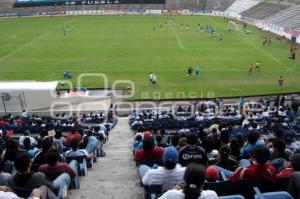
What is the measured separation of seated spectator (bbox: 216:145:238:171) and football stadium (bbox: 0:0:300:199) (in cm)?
3

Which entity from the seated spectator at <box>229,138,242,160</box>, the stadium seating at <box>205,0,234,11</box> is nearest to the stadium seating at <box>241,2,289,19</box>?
the stadium seating at <box>205,0,234,11</box>

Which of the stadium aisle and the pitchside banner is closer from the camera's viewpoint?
the stadium aisle

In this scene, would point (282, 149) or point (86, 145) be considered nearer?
point (282, 149)

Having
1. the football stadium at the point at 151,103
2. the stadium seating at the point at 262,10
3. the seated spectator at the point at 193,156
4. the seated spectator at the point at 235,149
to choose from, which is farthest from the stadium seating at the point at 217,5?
the seated spectator at the point at 193,156

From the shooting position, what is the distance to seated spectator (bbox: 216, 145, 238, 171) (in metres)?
8.19

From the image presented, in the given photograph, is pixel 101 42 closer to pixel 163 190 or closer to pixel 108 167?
pixel 108 167

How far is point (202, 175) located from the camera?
529 centimetres

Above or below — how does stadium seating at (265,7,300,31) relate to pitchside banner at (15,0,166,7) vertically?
below

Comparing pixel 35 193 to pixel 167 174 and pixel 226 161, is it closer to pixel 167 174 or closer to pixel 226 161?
pixel 167 174

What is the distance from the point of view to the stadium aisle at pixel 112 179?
892 centimetres

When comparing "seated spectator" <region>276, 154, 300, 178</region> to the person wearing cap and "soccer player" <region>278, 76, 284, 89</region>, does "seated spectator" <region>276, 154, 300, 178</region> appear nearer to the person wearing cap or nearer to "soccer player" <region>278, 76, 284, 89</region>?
the person wearing cap

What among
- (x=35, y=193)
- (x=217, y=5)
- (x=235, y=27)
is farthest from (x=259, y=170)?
(x=217, y=5)

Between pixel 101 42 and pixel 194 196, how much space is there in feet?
170

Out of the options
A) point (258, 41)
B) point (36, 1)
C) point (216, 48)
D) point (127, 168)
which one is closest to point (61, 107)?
point (127, 168)
